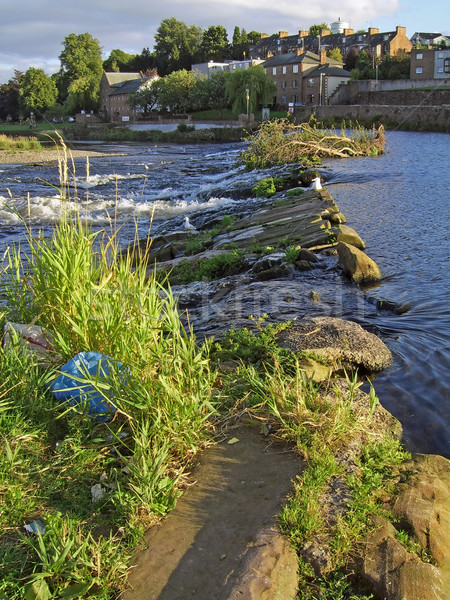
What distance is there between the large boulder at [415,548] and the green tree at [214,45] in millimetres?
122463

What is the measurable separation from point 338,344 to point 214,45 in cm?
12322

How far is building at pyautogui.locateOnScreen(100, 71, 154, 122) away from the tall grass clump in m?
93.9

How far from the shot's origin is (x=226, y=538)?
Answer: 287 centimetres

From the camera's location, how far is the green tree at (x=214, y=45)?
115 metres

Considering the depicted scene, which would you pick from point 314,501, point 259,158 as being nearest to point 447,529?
point 314,501

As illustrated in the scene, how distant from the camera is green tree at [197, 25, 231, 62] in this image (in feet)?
376

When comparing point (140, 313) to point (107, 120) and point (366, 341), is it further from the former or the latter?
point (107, 120)

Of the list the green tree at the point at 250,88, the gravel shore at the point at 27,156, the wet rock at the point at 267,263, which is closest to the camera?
the wet rock at the point at 267,263

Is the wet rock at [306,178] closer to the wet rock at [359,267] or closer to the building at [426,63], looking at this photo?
the wet rock at [359,267]

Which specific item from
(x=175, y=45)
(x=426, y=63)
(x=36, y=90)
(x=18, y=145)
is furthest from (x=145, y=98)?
(x=18, y=145)

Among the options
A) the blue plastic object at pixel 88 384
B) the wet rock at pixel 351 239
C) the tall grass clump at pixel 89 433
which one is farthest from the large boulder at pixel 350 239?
the blue plastic object at pixel 88 384

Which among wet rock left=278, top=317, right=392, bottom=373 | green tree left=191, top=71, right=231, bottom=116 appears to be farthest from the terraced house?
wet rock left=278, top=317, right=392, bottom=373

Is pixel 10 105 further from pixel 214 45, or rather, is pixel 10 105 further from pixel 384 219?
pixel 384 219

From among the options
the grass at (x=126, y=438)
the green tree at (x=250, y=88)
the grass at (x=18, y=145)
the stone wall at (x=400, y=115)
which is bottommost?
the grass at (x=126, y=438)
